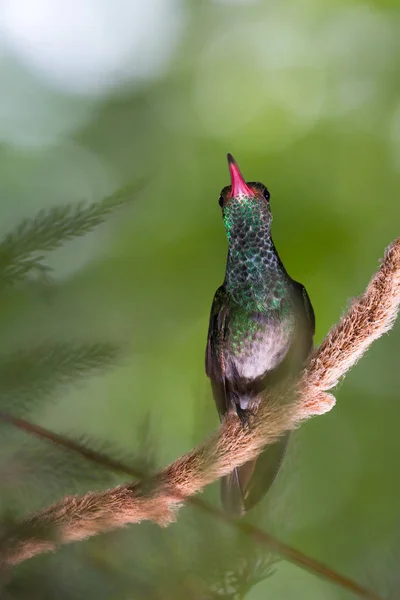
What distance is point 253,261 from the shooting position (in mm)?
1238

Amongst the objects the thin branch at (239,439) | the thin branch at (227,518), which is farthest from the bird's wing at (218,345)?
the thin branch at (227,518)

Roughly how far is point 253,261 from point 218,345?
8.0 inches

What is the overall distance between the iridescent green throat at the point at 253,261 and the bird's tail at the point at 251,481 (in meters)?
0.27

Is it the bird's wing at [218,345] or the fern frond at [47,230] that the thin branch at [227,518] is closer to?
the fern frond at [47,230]

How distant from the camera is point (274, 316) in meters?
1.23

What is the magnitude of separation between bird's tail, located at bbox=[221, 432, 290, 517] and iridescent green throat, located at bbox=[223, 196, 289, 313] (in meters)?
0.27

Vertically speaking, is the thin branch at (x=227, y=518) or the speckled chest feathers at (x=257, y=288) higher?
the speckled chest feathers at (x=257, y=288)

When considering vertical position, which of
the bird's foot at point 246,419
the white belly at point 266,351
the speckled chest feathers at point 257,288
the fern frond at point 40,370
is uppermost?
the speckled chest feathers at point 257,288

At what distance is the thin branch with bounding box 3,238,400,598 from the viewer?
1.92 ft

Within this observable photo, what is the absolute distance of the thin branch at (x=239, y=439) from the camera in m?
0.58

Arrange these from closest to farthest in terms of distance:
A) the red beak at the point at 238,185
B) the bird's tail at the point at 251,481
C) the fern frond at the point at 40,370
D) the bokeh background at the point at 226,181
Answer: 1. the fern frond at the point at 40,370
2. the bird's tail at the point at 251,481
3. the red beak at the point at 238,185
4. the bokeh background at the point at 226,181

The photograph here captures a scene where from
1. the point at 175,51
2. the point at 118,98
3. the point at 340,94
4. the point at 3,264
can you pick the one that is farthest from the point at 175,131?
the point at 3,264

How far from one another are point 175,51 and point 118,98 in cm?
49

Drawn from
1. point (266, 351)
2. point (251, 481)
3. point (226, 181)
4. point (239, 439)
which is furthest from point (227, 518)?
point (226, 181)
